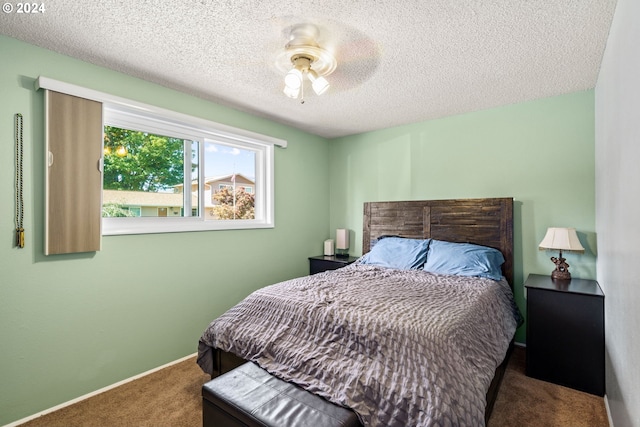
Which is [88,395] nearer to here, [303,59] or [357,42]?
[303,59]

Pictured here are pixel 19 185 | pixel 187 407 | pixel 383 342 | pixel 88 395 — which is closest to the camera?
pixel 383 342

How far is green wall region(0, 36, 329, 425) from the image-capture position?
6.02 ft

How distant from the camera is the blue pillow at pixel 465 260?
2.61 m

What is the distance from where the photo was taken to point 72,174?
6.65 feet

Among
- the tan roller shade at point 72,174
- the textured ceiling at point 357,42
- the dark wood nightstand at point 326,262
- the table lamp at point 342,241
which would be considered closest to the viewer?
the textured ceiling at point 357,42

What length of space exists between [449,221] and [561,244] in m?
0.97

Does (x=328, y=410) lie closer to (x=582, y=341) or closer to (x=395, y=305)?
(x=395, y=305)

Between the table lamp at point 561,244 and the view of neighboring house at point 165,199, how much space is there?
9.58 feet

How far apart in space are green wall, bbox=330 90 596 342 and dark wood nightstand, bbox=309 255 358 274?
90 cm

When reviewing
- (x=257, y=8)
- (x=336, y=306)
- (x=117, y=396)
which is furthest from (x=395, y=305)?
(x=117, y=396)

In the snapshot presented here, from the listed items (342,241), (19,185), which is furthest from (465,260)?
(19,185)

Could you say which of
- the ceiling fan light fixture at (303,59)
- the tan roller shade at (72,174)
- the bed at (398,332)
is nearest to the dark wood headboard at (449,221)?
the bed at (398,332)

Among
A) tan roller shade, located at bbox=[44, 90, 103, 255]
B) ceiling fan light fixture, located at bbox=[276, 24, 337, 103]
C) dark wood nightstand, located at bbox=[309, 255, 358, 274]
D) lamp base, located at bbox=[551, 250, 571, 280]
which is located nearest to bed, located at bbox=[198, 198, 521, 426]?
lamp base, located at bbox=[551, 250, 571, 280]

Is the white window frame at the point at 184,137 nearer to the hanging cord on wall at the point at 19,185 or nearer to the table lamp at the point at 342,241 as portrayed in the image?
the hanging cord on wall at the point at 19,185
